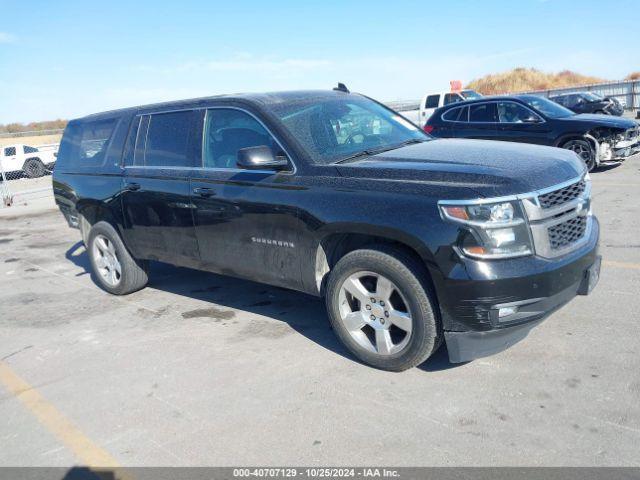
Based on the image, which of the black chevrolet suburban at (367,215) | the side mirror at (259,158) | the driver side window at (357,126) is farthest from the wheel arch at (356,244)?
the driver side window at (357,126)

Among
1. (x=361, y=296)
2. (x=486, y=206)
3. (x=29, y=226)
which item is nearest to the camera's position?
(x=486, y=206)

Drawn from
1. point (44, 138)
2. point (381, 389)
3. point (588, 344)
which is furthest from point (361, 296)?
point (44, 138)

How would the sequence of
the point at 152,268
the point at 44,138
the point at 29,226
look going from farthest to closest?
the point at 44,138 → the point at 29,226 → the point at 152,268

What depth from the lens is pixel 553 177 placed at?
354cm

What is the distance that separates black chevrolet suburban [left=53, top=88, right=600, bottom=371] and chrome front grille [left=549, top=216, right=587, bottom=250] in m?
0.01

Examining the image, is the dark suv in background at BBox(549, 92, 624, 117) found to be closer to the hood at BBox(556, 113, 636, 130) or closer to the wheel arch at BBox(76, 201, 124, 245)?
the hood at BBox(556, 113, 636, 130)

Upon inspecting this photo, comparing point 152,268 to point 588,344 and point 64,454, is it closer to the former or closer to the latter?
point 64,454

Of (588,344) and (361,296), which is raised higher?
(361,296)

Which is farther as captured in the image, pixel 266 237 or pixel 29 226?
pixel 29 226

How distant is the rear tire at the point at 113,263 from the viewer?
19.7 feet

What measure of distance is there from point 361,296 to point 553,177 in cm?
144

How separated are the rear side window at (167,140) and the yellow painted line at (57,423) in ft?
7.19

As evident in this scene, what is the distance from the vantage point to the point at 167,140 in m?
5.31

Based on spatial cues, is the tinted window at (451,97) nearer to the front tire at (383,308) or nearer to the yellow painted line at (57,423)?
the front tire at (383,308)
